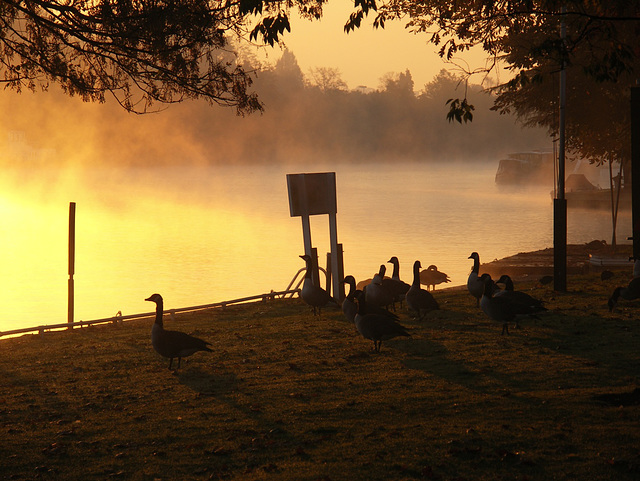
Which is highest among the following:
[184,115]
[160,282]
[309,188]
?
[184,115]

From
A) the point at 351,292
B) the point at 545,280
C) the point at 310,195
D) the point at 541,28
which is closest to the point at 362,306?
the point at 351,292

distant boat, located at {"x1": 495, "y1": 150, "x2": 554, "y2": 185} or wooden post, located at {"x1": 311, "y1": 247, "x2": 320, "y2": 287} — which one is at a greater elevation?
distant boat, located at {"x1": 495, "y1": 150, "x2": 554, "y2": 185}

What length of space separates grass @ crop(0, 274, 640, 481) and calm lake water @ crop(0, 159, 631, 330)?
52.0 feet

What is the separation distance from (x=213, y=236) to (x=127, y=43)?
4493cm

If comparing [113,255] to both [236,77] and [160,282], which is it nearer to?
[160,282]

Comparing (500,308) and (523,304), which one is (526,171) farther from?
(500,308)

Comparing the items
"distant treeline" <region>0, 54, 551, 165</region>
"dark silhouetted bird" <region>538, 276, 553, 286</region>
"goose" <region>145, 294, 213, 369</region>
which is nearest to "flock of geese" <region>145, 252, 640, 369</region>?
"goose" <region>145, 294, 213, 369</region>

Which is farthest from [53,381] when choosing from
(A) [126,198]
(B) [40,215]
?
(A) [126,198]

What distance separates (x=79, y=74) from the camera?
49.4 ft

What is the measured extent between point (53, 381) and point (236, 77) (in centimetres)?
637

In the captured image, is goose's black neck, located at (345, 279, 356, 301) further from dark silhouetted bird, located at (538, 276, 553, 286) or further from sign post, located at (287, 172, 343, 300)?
dark silhouetted bird, located at (538, 276, 553, 286)

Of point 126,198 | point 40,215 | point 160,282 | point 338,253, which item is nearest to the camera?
point 338,253

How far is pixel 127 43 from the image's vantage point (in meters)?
14.5

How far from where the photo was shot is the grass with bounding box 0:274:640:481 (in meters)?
8.97
